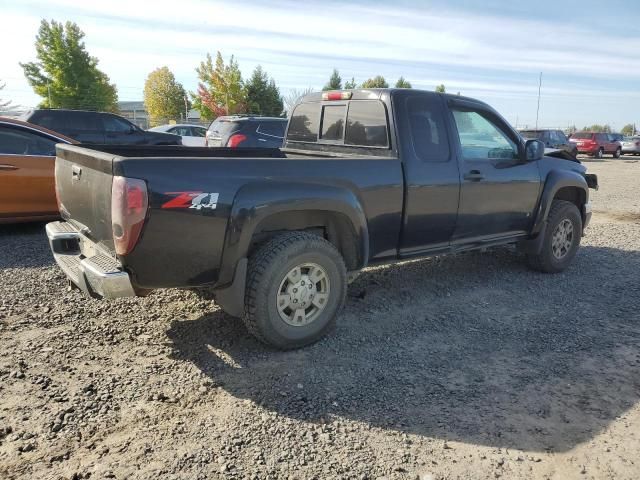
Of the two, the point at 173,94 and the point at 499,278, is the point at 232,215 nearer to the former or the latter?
the point at 499,278

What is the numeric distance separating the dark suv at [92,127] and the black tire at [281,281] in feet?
35.2

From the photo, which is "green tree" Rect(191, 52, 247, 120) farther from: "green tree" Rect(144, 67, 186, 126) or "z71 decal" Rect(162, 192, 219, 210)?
"z71 decal" Rect(162, 192, 219, 210)

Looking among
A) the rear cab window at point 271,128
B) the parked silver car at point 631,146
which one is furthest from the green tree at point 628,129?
the rear cab window at point 271,128

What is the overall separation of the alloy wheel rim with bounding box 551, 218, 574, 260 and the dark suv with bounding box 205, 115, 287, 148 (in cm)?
805

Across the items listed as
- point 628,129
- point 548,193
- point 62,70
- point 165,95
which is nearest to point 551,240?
point 548,193

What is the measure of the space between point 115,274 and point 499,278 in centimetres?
420

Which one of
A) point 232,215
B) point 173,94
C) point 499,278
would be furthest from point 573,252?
point 173,94

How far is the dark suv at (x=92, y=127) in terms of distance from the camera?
1285cm

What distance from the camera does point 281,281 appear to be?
365 cm

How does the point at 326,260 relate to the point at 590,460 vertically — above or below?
above

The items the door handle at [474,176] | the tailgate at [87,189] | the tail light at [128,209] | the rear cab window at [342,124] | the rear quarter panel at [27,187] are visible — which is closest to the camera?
the tail light at [128,209]

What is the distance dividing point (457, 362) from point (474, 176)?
1862 millimetres

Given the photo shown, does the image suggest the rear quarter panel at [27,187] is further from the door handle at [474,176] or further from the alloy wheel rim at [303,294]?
the door handle at [474,176]

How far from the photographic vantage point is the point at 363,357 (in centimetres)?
379
